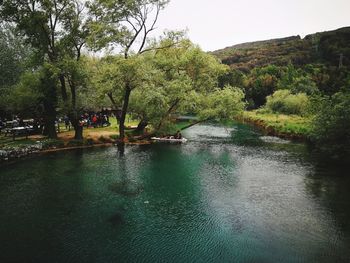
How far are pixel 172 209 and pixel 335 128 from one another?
19588 mm

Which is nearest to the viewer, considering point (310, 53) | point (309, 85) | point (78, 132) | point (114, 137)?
point (78, 132)

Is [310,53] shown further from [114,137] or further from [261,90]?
[114,137]

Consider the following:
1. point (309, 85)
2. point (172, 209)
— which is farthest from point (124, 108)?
point (309, 85)

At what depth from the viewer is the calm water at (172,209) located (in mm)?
14215

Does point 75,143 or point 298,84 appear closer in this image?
point 75,143

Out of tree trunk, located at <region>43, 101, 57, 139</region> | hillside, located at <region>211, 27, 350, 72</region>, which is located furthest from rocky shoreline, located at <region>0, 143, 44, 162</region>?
hillside, located at <region>211, 27, 350, 72</region>

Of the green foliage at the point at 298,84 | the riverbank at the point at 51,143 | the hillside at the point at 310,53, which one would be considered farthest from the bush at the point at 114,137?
the hillside at the point at 310,53

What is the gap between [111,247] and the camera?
1444 centimetres

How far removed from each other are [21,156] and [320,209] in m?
26.4

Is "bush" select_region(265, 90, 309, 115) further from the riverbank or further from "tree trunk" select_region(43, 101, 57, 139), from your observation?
"tree trunk" select_region(43, 101, 57, 139)

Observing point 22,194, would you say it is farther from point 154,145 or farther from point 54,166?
point 154,145

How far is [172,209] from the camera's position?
1902cm

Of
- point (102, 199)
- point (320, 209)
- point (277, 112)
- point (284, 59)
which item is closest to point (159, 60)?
point (102, 199)

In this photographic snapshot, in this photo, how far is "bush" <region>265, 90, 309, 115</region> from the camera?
64.6 metres
